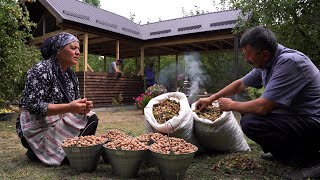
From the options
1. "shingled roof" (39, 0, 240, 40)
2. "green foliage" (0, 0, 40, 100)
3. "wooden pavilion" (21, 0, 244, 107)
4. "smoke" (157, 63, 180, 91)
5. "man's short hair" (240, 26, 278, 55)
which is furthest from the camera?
"smoke" (157, 63, 180, 91)

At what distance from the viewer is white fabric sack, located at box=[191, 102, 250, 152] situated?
9.59 feet

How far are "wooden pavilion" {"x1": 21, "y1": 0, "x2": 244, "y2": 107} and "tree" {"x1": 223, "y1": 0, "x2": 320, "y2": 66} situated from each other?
2.99 meters

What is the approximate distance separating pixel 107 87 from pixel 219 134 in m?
7.55

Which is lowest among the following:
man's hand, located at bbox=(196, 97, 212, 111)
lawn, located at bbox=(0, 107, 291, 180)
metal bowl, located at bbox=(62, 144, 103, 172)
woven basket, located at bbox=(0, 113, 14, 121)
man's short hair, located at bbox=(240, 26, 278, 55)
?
woven basket, located at bbox=(0, 113, 14, 121)

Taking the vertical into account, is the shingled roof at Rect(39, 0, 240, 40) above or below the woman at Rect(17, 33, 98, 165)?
above

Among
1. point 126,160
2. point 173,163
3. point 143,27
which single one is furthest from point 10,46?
point 143,27

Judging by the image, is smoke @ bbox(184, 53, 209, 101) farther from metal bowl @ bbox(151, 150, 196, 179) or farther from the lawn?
metal bowl @ bbox(151, 150, 196, 179)

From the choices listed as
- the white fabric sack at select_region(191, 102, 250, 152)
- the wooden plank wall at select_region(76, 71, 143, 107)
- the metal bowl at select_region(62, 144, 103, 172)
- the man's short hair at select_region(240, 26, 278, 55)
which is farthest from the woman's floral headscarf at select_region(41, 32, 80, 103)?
the wooden plank wall at select_region(76, 71, 143, 107)

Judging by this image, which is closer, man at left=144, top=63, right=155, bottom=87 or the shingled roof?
the shingled roof

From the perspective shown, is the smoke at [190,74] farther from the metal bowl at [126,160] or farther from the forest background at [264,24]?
the metal bowl at [126,160]

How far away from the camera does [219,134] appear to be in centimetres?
296

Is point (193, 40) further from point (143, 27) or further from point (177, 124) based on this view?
point (177, 124)


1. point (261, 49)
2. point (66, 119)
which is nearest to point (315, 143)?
point (261, 49)

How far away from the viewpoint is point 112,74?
402 inches
